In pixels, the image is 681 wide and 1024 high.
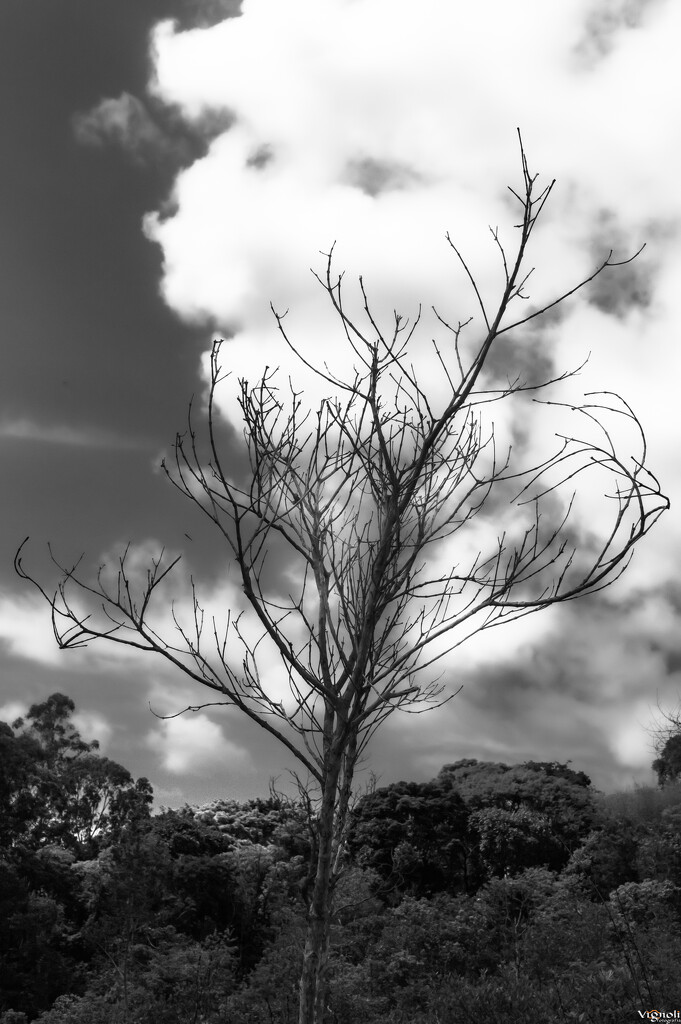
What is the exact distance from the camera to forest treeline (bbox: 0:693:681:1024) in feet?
30.5

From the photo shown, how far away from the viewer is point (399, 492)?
3.34 meters

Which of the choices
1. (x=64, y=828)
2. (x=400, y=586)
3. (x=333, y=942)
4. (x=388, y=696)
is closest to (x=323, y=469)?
(x=400, y=586)

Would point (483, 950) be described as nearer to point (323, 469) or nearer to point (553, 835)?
point (553, 835)

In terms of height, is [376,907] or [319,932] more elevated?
[376,907]

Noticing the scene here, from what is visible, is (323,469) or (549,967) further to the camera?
(549,967)

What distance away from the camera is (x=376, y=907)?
12.7 meters

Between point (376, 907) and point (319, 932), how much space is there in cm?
1068

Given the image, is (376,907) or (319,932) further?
(376,907)

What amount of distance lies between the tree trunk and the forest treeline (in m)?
3.83

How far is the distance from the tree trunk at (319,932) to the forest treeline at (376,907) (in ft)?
A: 12.6

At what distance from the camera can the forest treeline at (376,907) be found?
9289 mm

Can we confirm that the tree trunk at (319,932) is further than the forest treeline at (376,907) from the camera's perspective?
No

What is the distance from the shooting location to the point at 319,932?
3055mm

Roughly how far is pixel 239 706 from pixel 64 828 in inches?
737
